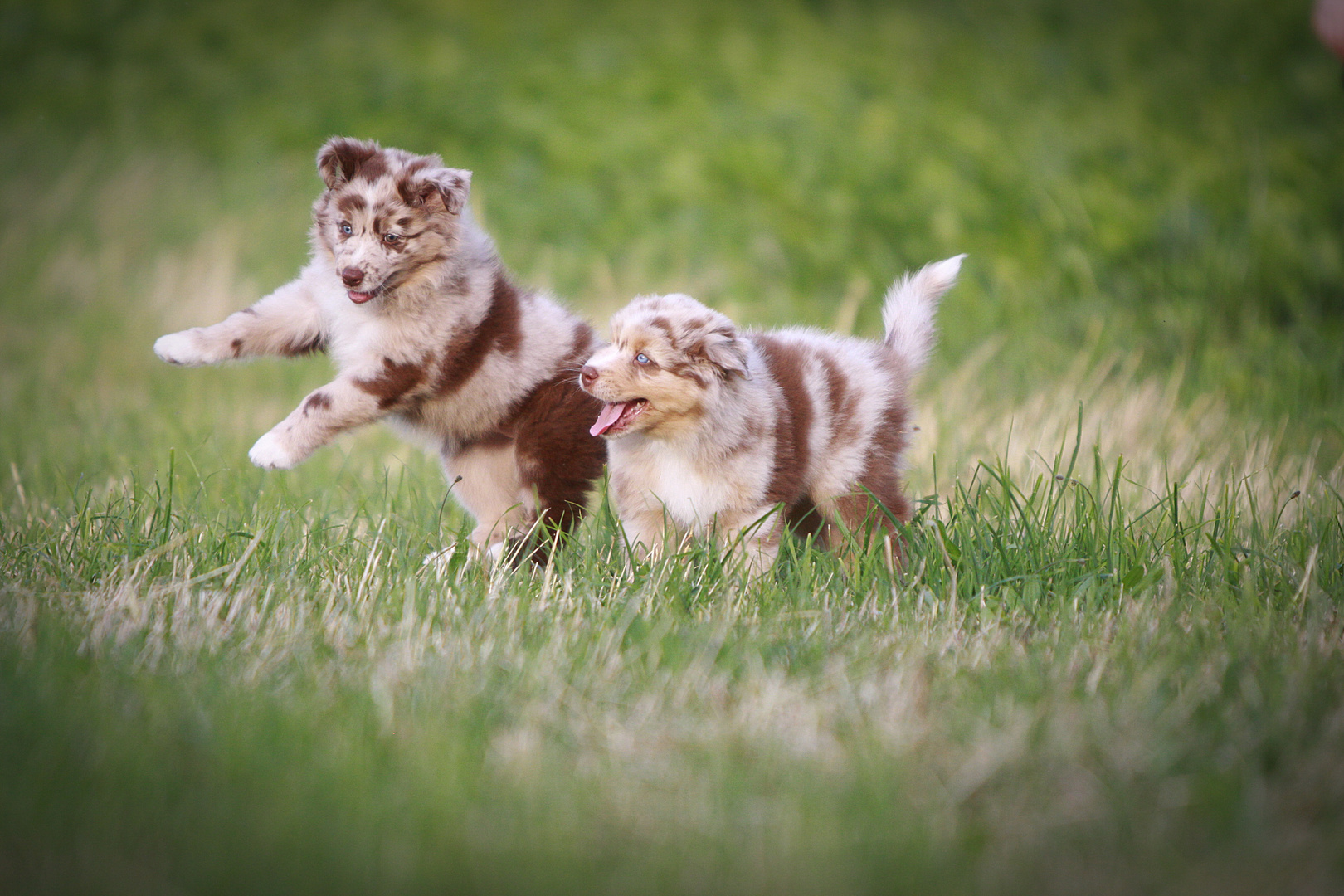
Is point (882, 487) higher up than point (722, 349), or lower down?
lower down

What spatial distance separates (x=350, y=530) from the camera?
14.5 feet

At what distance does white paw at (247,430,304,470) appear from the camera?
3.90m

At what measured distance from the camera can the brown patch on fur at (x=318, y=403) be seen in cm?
401

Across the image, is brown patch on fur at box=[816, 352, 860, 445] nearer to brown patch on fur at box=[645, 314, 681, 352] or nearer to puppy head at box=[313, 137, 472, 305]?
brown patch on fur at box=[645, 314, 681, 352]

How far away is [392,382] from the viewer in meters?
4.12

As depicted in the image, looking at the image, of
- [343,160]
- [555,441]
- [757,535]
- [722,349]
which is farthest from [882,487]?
[343,160]

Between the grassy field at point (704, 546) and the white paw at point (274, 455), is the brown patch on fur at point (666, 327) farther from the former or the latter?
the white paw at point (274, 455)

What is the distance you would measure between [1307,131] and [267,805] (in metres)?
12.0

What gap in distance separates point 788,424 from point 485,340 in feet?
3.82

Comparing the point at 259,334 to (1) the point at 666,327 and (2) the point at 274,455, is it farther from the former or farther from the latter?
(1) the point at 666,327

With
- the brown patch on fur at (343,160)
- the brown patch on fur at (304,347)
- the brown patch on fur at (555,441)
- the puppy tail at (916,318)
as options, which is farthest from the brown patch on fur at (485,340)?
the puppy tail at (916,318)

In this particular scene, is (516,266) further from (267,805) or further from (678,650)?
(267,805)

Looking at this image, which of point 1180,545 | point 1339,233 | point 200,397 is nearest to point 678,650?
point 1180,545

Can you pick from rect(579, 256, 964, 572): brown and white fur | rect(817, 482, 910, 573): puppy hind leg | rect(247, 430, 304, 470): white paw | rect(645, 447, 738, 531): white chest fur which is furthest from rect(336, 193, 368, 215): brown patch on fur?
rect(817, 482, 910, 573): puppy hind leg
